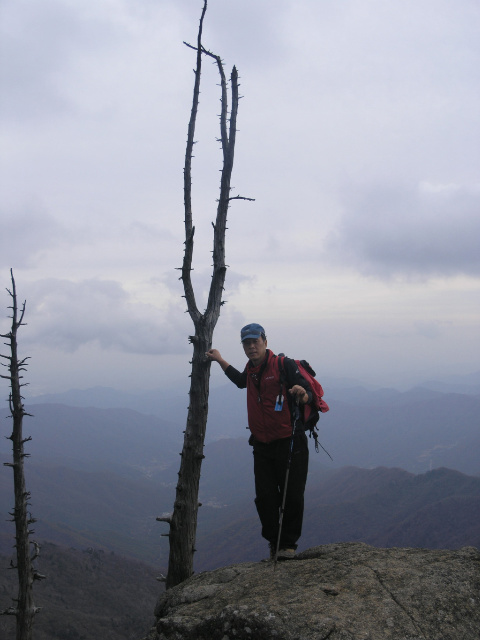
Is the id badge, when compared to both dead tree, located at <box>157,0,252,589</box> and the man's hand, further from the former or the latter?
dead tree, located at <box>157,0,252,589</box>

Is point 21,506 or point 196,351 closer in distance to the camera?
point 196,351

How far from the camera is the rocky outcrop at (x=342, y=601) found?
4902 mm

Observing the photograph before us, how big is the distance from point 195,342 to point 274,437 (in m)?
2.47

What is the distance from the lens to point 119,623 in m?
90.2

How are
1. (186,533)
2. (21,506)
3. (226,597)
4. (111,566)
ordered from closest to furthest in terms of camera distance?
(226,597) < (186,533) < (21,506) < (111,566)

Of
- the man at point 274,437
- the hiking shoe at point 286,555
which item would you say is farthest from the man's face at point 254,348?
the hiking shoe at point 286,555

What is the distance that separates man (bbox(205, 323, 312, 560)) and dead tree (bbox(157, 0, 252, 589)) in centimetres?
140

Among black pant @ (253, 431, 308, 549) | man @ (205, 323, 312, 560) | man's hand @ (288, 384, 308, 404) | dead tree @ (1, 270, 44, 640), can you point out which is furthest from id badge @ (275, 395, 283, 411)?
dead tree @ (1, 270, 44, 640)

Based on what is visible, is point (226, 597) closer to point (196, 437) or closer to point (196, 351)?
point (196, 437)

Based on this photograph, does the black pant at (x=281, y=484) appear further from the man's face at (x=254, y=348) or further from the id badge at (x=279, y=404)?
the man's face at (x=254, y=348)

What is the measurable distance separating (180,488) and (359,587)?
4.03 m

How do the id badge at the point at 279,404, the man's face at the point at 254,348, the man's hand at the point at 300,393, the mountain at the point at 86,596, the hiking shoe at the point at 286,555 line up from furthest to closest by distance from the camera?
1. the mountain at the point at 86,596
2. the man's face at the point at 254,348
3. the id badge at the point at 279,404
4. the hiking shoe at the point at 286,555
5. the man's hand at the point at 300,393

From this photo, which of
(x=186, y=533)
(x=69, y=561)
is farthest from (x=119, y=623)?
(x=186, y=533)

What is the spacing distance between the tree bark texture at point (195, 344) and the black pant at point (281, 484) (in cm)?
137
